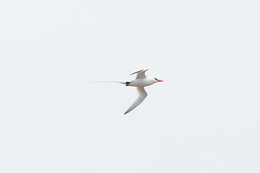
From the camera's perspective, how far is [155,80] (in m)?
37.5

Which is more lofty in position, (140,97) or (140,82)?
(140,82)

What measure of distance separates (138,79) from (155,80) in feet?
3.75

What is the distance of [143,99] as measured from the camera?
1517 inches

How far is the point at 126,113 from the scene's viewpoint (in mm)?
36594

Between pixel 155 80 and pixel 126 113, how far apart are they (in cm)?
288

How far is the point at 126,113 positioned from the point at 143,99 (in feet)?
7.77

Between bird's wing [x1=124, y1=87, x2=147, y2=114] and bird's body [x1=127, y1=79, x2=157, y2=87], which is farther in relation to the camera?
bird's wing [x1=124, y1=87, x2=147, y2=114]

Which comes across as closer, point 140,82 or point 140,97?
point 140,82

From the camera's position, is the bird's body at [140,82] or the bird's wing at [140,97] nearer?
the bird's body at [140,82]

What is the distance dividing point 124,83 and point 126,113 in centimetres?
199

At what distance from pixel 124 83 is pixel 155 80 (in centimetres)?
197

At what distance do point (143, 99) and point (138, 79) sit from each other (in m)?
1.93
